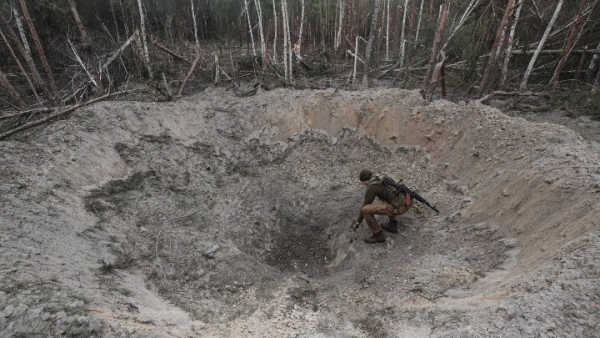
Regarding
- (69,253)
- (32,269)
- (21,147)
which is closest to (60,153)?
(21,147)

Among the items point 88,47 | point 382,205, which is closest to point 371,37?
point 382,205

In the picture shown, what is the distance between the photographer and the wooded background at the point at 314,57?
29.5ft

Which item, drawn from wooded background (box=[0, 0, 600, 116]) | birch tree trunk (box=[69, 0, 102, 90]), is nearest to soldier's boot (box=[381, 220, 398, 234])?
wooded background (box=[0, 0, 600, 116])

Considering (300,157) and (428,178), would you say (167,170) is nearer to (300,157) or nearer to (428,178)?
(300,157)

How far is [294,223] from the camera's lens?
6.56 m

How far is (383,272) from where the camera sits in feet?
16.0

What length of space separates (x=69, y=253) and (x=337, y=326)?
3.34 metres

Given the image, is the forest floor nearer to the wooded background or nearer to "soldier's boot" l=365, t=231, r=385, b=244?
"soldier's boot" l=365, t=231, r=385, b=244


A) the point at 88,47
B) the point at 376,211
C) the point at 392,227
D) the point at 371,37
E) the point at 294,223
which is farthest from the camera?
the point at 371,37

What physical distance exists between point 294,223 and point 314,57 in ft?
34.2

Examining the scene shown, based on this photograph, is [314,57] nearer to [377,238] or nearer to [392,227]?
[392,227]

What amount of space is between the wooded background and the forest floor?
1.70 m

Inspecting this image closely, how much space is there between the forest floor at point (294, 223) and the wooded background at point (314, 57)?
1.70 metres

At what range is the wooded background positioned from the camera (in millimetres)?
8984
